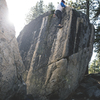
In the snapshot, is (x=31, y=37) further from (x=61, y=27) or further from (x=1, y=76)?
(x=1, y=76)

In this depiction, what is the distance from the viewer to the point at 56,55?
7215mm

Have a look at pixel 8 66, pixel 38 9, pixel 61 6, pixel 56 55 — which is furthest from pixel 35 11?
pixel 8 66

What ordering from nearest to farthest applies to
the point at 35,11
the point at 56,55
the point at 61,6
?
1. the point at 56,55
2. the point at 61,6
3. the point at 35,11

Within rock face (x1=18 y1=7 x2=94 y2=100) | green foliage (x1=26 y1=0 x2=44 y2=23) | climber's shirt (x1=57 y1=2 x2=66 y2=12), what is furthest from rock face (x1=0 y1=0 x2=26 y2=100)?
green foliage (x1=26 y1=0 x2=44 y2=23)

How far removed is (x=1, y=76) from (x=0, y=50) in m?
0.99

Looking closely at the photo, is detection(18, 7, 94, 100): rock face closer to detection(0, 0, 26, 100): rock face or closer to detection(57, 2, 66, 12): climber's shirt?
detection(57, 2, 66, 12): climber's shirt

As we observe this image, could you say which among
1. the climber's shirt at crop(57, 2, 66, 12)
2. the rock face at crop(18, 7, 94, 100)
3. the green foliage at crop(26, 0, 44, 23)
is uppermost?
the green foliage at crop(26, 0, 44, 23)

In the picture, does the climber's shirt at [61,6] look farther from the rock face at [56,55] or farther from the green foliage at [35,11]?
the green foliage at [35,11]

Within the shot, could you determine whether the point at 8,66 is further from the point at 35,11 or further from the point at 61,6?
the point at 35,11

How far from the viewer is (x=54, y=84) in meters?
6.59

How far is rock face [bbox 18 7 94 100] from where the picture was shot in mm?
6754

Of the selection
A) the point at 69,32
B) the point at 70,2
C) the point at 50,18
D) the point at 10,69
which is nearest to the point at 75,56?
the point at 69,32

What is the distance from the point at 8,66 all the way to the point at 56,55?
372 cm

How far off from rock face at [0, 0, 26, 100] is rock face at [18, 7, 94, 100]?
92.2 inches
